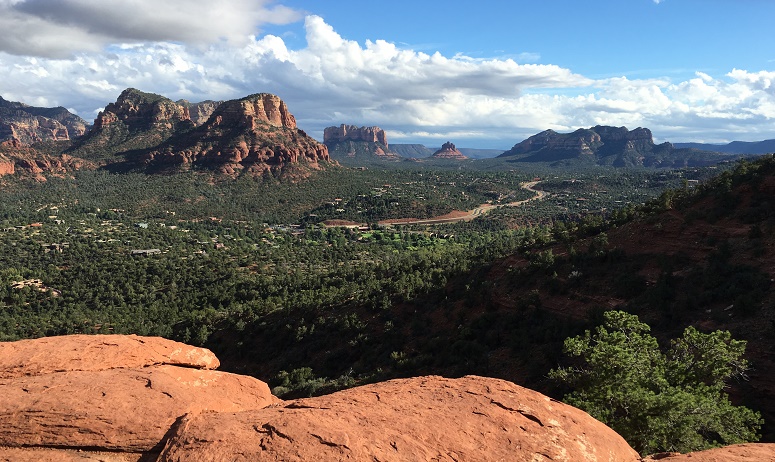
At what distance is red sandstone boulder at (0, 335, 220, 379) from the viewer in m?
14.6

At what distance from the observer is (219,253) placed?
115625mm

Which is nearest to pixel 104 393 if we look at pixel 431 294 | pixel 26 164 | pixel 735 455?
pixel 735 455

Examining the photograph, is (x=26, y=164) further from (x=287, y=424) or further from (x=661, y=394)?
(x=661, y=394)

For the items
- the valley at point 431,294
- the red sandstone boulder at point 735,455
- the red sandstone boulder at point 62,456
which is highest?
the red sandstone boulder at point 62,456

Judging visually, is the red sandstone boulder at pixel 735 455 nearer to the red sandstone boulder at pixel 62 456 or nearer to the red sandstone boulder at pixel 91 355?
the red sandstone boulder at pixel 62 456

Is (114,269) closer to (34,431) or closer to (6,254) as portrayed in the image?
Result: (6,254)

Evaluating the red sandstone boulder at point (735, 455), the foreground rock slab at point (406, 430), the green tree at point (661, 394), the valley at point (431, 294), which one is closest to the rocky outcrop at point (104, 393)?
the foreground rock slab at point (406, 430)

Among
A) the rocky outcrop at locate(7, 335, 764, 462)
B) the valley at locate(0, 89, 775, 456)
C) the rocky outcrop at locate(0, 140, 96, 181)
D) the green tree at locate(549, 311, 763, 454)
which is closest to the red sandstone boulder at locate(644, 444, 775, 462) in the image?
the rocky outcrop at locate(7, 335, 764, 462)

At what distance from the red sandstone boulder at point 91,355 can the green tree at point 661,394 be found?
1686cm

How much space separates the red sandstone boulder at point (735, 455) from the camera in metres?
11.1

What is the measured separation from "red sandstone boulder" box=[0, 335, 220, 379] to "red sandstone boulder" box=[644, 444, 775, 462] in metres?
17.4

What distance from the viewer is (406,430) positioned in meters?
11.1

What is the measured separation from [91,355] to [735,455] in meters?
21.3

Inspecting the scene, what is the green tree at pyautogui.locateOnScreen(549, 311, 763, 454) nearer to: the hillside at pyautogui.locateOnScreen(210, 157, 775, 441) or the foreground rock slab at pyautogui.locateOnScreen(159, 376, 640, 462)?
the foreground rock slab at pyautogui.locateOnScreen(159, 376, 640, 462)
